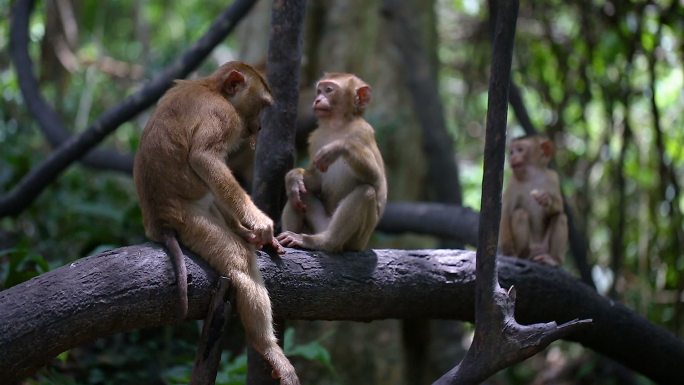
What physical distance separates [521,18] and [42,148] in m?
7.88

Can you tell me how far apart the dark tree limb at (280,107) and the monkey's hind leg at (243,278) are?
→ 120 cm

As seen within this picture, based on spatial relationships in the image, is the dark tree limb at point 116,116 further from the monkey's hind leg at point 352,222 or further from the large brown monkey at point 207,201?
the large brown monkey at point 207,201

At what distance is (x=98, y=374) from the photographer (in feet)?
21.0

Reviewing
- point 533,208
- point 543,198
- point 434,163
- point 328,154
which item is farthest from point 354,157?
point 434,163

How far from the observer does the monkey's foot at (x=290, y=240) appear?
5.13 meters

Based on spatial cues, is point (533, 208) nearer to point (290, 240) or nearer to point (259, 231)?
point (290, 240)

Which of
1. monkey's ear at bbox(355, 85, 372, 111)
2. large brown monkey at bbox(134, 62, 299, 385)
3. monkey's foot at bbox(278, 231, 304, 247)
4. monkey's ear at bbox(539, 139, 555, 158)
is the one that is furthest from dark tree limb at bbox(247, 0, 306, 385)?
monkey's ear at bbox(539, 139, 555, 158)

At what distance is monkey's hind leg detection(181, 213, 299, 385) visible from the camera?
4.20 metres

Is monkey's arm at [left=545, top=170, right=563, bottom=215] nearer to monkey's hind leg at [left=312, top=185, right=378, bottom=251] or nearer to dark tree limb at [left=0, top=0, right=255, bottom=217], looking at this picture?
monkey's hind leg at [left=312, top=185, right=378, bottom=251]

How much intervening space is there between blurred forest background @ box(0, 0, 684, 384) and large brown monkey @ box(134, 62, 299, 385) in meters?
2.19

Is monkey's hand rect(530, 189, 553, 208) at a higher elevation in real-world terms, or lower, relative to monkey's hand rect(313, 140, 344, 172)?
lower

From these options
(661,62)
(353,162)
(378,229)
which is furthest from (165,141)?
(661,62)

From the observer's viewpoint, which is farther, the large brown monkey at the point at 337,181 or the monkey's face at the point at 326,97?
the monkey's face at the point at 326,97

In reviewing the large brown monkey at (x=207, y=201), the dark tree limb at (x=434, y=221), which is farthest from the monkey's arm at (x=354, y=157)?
the dark tree limb at (x=434, y=221)
